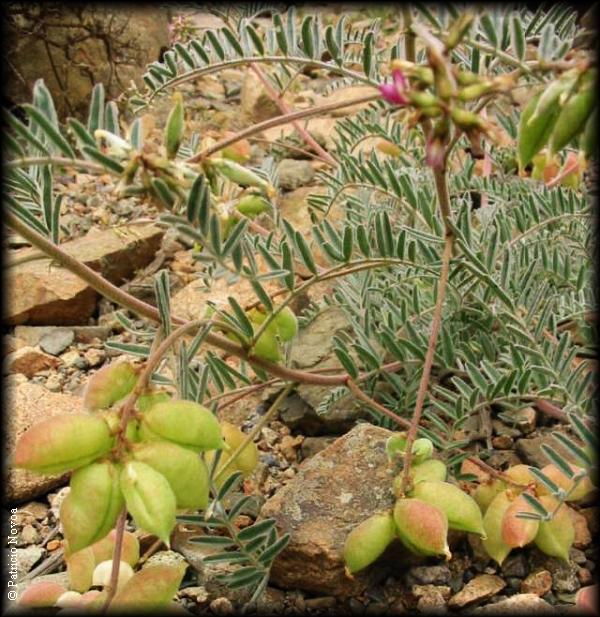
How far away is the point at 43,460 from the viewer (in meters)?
0.79

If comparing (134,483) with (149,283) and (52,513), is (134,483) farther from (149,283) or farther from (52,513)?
(149,283)

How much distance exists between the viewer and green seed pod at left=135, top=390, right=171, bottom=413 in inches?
34.7

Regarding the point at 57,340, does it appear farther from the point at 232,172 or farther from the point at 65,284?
the point at 232,172

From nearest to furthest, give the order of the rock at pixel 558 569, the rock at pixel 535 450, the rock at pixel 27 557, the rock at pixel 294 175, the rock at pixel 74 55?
1. the rock at pixel 558 569
2. the rock at pixel 27 557
3. the rock at pixel 535 450
4. the rock at pixel 294 175
5. the rock at pixel 74 55

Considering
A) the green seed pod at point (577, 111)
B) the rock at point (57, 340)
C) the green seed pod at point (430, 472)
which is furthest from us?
the rock at point (57, 340)

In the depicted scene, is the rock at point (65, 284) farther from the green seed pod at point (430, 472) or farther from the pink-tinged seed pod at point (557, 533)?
the pink-tinged seed pod at point (557, 533)

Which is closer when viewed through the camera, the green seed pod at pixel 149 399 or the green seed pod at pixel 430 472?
the green seed pod at pixel 149 399

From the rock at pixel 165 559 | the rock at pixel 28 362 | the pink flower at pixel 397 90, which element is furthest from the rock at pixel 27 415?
the pink flower at pixel 397 90

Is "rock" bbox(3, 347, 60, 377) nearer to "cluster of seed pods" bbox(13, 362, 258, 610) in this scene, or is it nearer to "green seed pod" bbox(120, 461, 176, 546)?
"cluster of seed pods" bbox(13, 362, 258, 610)

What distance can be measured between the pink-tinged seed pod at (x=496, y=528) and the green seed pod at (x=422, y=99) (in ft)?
2.20

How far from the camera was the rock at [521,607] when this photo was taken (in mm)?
1070

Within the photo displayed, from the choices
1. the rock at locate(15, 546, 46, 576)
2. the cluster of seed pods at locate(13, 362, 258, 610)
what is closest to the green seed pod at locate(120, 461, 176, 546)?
the cluster of seed pods at locate(13, 362, 258, 610)

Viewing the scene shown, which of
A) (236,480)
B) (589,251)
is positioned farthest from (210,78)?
(236,480)

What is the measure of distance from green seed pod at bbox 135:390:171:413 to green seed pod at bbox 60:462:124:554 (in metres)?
0.10
